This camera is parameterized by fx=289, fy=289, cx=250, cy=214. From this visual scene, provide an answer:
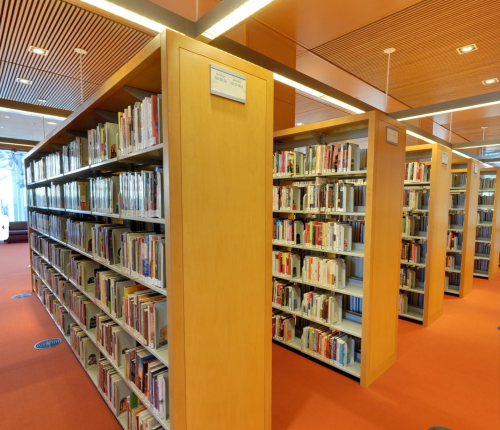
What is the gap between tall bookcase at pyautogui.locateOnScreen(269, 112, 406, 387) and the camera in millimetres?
2461

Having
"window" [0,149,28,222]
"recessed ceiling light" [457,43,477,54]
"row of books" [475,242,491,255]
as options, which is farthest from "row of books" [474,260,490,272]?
"window" [0,149,28,222]

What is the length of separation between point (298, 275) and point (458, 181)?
166 inches

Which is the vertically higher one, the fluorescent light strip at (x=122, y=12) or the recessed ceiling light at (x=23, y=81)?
the recessed ceiling light at (x=23, y=81)

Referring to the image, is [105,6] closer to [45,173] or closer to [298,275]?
[298,275]

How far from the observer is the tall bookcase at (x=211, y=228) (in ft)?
4.44

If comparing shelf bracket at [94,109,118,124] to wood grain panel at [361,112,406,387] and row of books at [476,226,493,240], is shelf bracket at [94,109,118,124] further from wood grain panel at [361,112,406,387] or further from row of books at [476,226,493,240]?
row of books at [476,226,493,240]

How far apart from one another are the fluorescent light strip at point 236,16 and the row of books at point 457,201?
215 inches

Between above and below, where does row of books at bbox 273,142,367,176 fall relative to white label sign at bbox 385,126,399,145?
below

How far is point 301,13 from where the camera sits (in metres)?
3.01

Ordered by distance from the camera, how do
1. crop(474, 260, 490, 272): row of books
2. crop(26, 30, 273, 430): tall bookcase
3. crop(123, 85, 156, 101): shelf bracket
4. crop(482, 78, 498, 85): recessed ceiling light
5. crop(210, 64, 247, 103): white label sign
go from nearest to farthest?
crop(26, 30, 273, 430): tall bookcase, crop(210, 64, 247, 103): white label sign, crop(123, 85, 156, 101): shelf bracket, crop(482, 78, 498, 85): recessed ceiling light, crop(474, 260, 490, 272): row of books

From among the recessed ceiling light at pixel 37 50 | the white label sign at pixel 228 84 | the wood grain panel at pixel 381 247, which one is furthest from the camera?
the recessed ceiling light at pixel 37 50

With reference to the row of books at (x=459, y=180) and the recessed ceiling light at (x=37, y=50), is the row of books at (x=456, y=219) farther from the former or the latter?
the recessed ceiling light at (x=37, y=50)

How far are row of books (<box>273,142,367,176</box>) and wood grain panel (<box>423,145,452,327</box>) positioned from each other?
1.43 m

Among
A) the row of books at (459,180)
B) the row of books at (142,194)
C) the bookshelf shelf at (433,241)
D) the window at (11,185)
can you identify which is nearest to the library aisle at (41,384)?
the row of books at (142,194)
